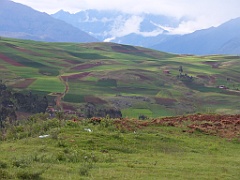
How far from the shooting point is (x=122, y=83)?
136875mm

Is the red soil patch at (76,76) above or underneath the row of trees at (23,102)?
above

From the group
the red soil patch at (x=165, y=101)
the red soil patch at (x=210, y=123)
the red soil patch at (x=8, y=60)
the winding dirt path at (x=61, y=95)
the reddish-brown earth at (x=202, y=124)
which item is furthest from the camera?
the red soil patch at (x=8, y=60)

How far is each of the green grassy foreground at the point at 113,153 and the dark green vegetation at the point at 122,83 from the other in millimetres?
60023

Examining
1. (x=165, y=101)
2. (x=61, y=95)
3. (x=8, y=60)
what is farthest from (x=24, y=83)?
(x=165, y=101)

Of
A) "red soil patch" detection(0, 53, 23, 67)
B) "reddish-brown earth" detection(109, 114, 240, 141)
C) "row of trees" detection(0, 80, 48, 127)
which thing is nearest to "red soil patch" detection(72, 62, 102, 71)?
"red soil patch" detection(0, 53, 23, 67)

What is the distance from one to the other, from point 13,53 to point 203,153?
149 metres

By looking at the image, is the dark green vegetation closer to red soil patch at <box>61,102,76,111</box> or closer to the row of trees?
red soil patch at <box>61,102,76,111</box>

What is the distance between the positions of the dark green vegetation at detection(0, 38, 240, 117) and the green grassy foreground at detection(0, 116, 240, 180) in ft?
197

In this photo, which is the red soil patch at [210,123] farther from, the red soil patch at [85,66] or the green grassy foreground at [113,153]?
the red soil patch at [85,66]

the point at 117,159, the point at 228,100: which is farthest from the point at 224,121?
the point at 228,100

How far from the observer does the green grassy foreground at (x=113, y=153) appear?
56.7ft

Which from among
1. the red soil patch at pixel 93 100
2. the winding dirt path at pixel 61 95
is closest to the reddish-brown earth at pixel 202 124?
the winding dirt path at pixel 61 95

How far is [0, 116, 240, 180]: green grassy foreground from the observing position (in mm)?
17281

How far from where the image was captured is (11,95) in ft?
300
